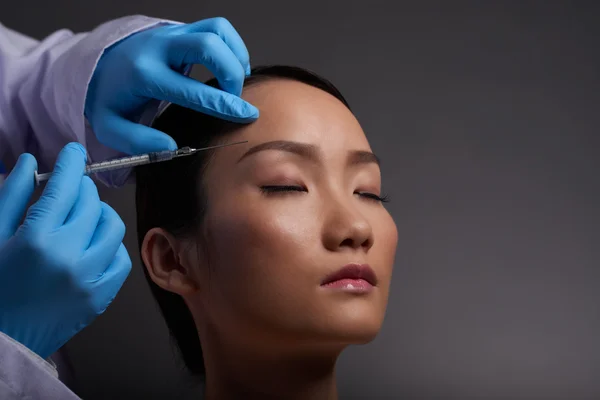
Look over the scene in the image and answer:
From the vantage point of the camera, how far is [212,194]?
155cm

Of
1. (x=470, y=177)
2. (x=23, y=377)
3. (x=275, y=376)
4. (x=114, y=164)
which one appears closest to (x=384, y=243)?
(x=275, y=376)

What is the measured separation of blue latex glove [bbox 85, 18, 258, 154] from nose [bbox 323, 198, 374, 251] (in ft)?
1.04

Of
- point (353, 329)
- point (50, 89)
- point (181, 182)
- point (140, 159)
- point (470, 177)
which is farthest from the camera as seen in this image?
point (470, 177)

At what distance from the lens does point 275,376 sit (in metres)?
1.58

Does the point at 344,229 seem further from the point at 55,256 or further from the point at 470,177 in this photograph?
the point at 470,177

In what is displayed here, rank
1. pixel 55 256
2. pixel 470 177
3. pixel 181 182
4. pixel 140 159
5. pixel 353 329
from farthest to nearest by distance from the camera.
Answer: pixel 470 177, pixel 181 182, pixel 140 159, pixel 353 329, pixel 55 256

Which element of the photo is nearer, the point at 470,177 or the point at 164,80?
the point at 164,80

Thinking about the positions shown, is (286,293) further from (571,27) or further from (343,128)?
(571,27)

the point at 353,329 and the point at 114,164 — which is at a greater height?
the point at 114,164

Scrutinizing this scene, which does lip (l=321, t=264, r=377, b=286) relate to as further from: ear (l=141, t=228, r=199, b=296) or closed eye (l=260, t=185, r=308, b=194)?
ear (l=141, t=228, r=199, b=296)

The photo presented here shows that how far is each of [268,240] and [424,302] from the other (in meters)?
1.13

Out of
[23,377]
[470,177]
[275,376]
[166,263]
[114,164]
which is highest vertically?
[470,177]

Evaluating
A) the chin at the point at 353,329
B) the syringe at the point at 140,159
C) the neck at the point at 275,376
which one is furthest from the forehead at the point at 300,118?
the neck at the point at 275,376

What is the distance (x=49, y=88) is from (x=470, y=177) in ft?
4.73
